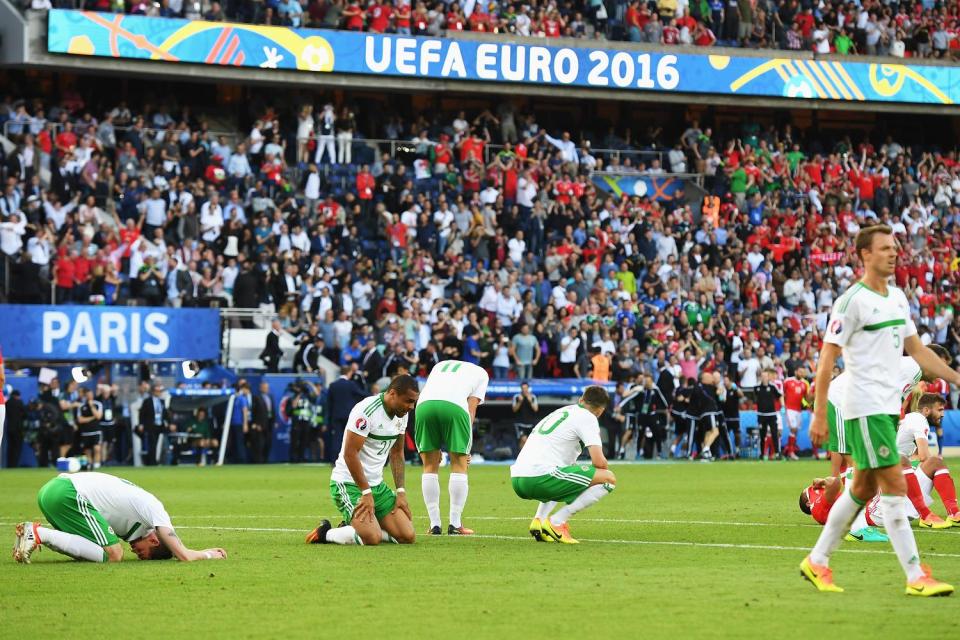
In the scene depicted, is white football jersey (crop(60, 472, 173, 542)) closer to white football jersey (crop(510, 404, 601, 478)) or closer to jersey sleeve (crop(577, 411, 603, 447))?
white football jersey (crop(510, 404, 601, 478))

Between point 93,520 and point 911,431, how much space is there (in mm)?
7495

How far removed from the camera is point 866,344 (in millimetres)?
9867

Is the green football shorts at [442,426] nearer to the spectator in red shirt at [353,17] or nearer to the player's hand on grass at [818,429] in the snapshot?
the player's hand on grass at [818,429]

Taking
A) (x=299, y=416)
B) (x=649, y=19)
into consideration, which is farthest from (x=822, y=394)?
(x=649, y=19)

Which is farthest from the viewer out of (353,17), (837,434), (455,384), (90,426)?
(353,17)

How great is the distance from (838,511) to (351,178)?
29353 millimetres

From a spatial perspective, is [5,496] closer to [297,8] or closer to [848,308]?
[848,308]

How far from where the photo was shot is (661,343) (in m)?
35.3

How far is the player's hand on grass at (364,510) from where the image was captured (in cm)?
1380

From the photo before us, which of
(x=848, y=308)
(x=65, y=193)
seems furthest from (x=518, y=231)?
(x=848, y=308)

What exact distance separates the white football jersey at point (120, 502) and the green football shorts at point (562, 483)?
10.8 ft

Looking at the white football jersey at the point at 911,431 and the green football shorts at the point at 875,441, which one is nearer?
the green football shorts at the point at 875,441

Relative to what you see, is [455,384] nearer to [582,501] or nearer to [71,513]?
[582,501]

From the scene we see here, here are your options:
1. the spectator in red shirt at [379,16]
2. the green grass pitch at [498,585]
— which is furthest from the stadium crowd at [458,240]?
the green grass pitch at [498,585]
